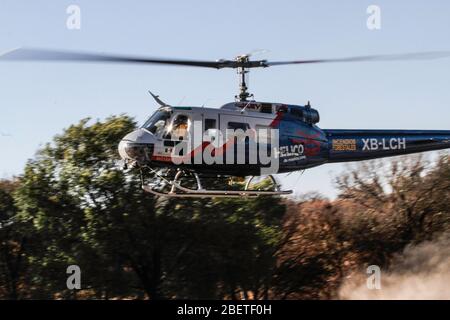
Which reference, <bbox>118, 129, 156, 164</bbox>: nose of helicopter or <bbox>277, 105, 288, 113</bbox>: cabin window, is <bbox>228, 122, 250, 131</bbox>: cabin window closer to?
<bbox>277, 105, 288, 113</bbox>: cabin window

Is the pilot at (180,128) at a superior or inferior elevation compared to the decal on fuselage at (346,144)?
superior

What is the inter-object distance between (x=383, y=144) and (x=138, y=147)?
27.3 ft

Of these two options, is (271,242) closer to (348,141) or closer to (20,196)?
(20,196)

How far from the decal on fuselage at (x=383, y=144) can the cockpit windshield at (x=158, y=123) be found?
675 centimetres

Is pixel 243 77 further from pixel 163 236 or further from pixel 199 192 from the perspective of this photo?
pixel 163 236

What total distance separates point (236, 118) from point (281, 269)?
82.7 feet

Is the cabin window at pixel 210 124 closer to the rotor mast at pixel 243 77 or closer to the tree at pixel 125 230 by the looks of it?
the rotor mast at pixel 243 77

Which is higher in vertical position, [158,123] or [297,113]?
[297,113]

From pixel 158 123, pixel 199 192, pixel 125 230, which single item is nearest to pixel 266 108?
pixel 158 123

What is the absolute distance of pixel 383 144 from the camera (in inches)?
1019

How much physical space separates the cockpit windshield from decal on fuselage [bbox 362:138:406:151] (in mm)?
6748

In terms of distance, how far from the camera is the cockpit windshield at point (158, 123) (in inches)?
915

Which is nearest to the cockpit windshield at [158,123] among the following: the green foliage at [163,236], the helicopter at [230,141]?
the helicopter at [230,141]

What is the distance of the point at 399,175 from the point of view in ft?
163
